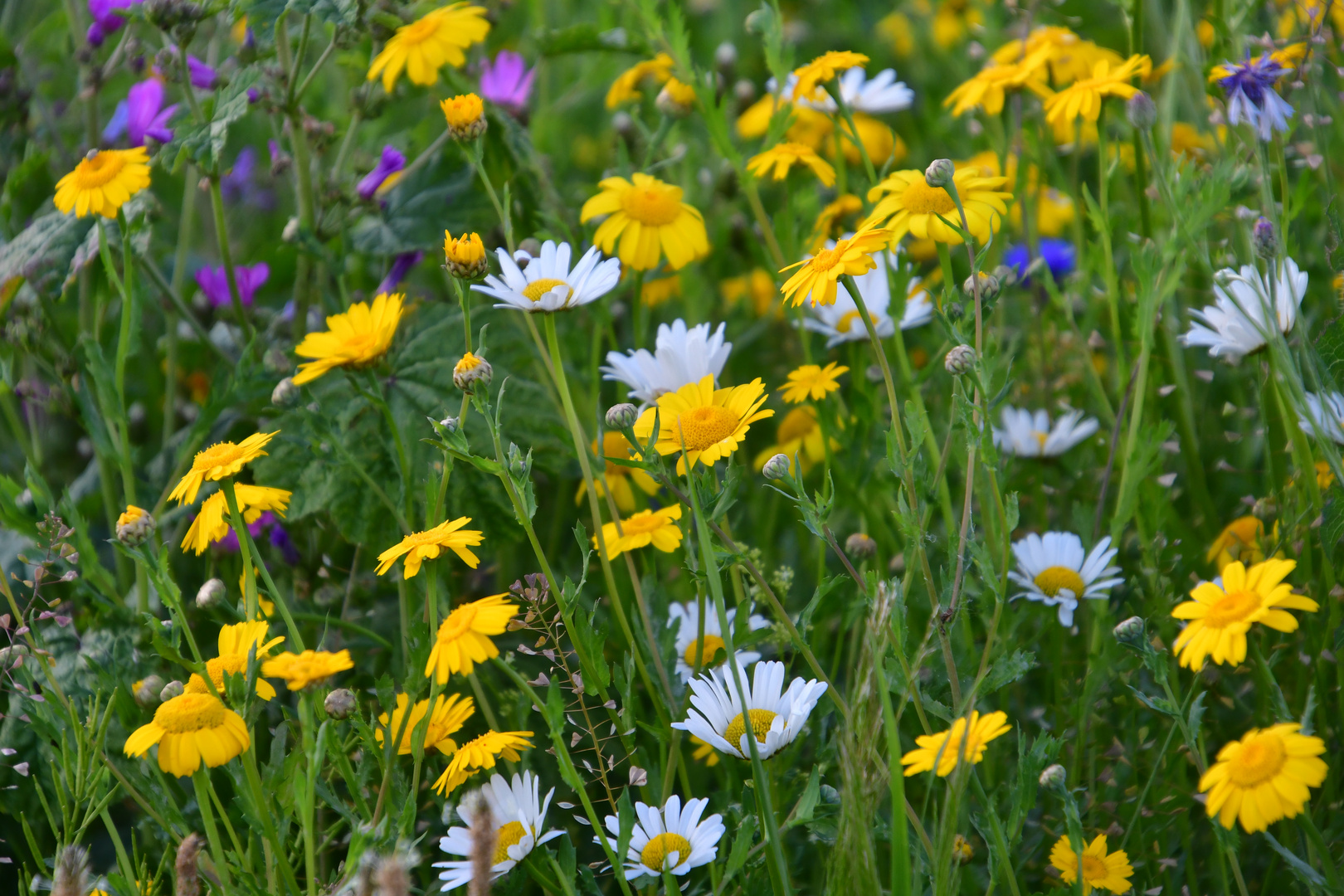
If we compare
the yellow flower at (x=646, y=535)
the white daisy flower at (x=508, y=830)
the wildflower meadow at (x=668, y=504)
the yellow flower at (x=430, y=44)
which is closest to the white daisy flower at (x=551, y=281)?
the wildflower meadow at (x=668, y=504)

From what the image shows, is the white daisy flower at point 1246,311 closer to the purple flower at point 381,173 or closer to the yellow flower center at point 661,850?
the yellow flower center at point 661,850

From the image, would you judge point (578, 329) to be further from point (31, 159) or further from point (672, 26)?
point (31, 159)

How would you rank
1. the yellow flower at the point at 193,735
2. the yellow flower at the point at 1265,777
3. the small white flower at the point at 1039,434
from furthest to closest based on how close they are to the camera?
the small white flower at the point at 1039,434, the yellow flower at the point at 193,735, the yellow flower at the point at 1265,777

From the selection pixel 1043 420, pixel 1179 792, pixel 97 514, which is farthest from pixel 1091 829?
pixel 97 514

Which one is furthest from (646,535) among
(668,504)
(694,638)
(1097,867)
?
(1097,867)

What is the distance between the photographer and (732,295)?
6.55 ft

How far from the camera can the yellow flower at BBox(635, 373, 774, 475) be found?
3.12 ft

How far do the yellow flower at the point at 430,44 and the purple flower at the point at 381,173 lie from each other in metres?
0.19

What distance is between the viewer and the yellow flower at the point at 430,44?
1292 mm

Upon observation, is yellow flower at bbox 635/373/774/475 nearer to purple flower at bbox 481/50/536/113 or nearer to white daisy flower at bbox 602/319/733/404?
white daisy flower at bbox 602/319/733/404

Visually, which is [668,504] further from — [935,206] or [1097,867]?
[1097,867]

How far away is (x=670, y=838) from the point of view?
92 centimetres

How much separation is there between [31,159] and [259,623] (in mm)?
865

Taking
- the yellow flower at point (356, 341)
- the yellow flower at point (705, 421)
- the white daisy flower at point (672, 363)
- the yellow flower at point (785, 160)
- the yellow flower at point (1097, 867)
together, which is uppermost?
the yellow flower at point (785, 160)
